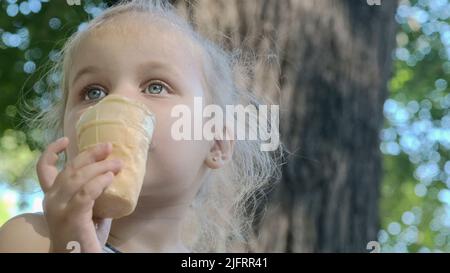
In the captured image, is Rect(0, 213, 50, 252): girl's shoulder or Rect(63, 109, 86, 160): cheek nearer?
Rect(0, 213, 50, 252): girl's shoulder

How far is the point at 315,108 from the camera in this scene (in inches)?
63.3

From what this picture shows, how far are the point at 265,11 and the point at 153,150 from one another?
674mm

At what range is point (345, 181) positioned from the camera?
63.1 inches

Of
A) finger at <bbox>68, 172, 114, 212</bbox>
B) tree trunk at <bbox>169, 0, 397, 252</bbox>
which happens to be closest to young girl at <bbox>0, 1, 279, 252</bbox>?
finger at <bbox>68, 172, 114, 212</bbox>

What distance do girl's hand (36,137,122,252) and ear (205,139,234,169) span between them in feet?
1.19

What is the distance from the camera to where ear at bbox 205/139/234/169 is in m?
1.23

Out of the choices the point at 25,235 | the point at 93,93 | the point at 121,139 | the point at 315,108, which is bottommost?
the point at 25,235

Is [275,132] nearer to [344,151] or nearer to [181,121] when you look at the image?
[344,151]

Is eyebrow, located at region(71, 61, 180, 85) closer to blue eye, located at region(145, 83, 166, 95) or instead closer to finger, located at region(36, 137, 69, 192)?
blue eye, located at region(145, 83, 166, 95)

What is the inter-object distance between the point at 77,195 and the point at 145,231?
1.03 feet

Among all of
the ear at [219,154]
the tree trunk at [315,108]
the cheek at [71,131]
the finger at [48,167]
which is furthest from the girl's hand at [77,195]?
the tree trunk at [315,108]

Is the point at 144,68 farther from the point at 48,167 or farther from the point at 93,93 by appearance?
the point at 48,167

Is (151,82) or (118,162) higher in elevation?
(151,82)

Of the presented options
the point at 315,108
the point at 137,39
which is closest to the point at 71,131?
the point at 137,39
